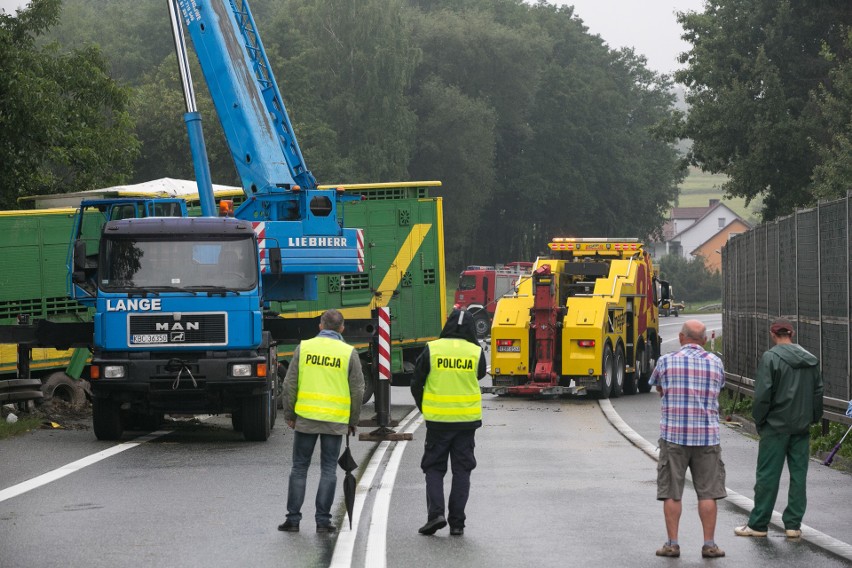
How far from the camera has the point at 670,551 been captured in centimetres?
940

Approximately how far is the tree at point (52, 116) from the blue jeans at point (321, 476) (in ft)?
54.0

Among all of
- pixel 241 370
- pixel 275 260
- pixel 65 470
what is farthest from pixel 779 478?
pixel 275 260

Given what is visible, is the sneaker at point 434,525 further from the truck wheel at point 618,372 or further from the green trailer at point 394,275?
the truck wheel at point 618,372

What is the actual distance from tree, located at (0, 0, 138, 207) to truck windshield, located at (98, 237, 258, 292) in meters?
8.88

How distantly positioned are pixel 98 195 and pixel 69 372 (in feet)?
12.8

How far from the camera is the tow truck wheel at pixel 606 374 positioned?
1037 inches

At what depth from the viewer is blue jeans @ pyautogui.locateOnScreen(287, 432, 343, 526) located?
34.3 ft

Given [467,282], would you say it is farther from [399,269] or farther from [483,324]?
[399,269]

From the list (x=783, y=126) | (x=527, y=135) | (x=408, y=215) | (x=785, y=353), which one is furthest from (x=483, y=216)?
(x=785, y=353)

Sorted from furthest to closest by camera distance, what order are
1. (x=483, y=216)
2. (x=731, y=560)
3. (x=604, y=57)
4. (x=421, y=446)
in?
(x=604, y=57) < (x=483, y=216) < (x=421, y=446) < (x=731, y=560)

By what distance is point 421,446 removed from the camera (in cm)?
1709

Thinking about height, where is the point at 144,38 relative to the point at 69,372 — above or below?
above

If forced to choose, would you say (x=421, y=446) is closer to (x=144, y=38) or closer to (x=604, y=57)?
(x=144, y=38)

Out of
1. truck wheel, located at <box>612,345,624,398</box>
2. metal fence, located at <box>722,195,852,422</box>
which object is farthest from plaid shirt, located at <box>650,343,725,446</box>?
truck wheel, located at <box>612,345,624,398</box>
